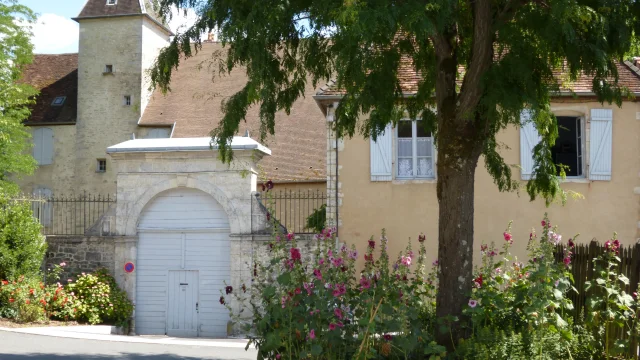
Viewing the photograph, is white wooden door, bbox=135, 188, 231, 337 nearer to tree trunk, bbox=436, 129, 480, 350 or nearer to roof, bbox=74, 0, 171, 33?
tree trunk, bbox=436, 129, 480, 350

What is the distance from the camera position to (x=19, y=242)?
55.0 ft

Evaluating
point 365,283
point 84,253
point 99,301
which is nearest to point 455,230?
point 365,283

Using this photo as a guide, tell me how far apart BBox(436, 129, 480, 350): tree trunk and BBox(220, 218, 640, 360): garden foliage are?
14 cm

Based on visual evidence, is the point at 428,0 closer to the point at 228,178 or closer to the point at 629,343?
the point at 629,343

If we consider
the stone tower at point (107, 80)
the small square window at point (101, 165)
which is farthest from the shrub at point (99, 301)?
the small square window at point (101, 165)

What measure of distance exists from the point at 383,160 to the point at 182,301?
571cm

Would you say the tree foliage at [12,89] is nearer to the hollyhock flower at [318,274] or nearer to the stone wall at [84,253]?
the stone wall at [84,253]

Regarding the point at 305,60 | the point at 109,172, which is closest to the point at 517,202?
the point at 305,60

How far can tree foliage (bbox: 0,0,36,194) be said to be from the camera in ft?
84.6

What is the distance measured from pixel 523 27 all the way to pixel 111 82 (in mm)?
26463

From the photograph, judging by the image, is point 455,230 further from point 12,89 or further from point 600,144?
point 12,89

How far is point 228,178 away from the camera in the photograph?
1792cm

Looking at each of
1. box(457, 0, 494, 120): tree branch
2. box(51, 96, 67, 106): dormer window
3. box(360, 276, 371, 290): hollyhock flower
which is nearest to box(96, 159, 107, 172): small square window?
box(51, 96, 67, 106): dormer window

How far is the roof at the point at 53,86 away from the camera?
32.2 metres
